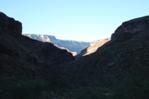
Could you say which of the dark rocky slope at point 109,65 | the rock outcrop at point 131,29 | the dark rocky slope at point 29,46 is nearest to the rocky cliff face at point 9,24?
the dark rocky slope at point 29,46

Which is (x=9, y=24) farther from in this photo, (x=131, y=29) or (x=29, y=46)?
(x=131, y=29)

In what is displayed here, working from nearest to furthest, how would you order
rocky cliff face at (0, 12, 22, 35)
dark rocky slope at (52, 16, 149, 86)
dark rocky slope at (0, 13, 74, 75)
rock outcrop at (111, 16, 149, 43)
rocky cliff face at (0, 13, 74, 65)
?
1. dark rocky slope at (52, 16, 149, 86)
2. dark rocky slope at (0, 13, 74, 75)
3. rock outcrop at (111, 16, 149, 43)
4. rocky cliff face at (0, 12, 22, 35)
5. rocky cliff face at (0, 13, 74, 65)

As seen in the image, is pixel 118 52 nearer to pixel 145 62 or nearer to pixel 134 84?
pixel 145 62

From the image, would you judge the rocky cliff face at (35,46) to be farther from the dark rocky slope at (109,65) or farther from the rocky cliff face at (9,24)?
the dark rocky slope at (109,65)

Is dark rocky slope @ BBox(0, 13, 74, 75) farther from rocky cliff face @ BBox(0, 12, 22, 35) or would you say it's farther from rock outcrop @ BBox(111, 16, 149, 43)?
rock outcrop @ BBox(111, 16, 149, 43)

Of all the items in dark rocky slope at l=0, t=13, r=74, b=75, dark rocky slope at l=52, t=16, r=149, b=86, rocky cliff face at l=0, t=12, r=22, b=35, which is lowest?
dark rocky slope at l=52, t=16, r=149, b=86

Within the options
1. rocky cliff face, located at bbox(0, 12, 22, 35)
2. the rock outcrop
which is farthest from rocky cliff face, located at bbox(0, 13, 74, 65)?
the rock outcrop

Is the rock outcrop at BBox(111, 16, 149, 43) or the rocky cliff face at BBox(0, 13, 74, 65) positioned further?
the rocky cliff face at BBox(0, 13, 74, 65)

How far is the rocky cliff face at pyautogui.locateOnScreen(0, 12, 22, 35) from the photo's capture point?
213 ft

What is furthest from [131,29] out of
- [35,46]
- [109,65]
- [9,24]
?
[9,24]

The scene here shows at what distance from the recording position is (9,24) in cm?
7081

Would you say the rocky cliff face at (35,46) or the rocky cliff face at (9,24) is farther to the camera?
the rocky cliff face at (35,46)

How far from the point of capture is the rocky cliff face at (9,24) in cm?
6481

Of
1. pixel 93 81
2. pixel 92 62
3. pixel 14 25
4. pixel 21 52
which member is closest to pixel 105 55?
pixel 92 62
